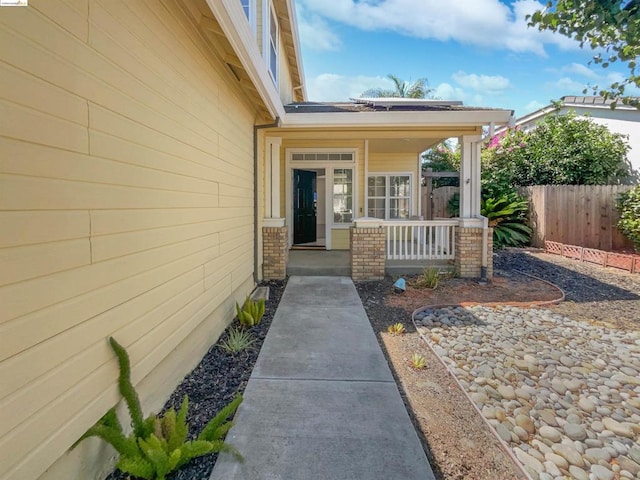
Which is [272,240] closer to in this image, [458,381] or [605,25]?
[458,381]

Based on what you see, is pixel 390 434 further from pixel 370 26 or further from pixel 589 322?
pixel 370 26

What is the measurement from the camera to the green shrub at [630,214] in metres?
8.34

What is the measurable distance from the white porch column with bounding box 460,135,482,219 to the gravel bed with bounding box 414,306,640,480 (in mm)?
2530

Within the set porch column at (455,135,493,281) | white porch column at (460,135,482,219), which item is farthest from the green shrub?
white porch column at (460,135,482,219)

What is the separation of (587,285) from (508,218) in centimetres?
445

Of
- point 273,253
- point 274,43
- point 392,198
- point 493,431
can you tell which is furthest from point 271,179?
point 493,431

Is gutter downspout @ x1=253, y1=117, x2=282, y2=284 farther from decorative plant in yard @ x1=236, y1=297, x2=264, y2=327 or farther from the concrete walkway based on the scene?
the concrete walkway

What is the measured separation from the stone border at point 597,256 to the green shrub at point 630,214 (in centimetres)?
49

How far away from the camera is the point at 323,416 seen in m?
2.47

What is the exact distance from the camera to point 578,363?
3.44 meters

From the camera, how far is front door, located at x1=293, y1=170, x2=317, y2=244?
29.5 feet

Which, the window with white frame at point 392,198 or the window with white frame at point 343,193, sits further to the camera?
the window with white frame at point 392,198

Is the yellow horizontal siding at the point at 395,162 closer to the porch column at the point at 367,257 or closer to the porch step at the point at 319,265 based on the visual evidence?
the porch step at the point at 319,265

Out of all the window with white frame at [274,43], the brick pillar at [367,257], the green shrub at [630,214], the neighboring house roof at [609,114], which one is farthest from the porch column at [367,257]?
the green shrub at [630,214]
